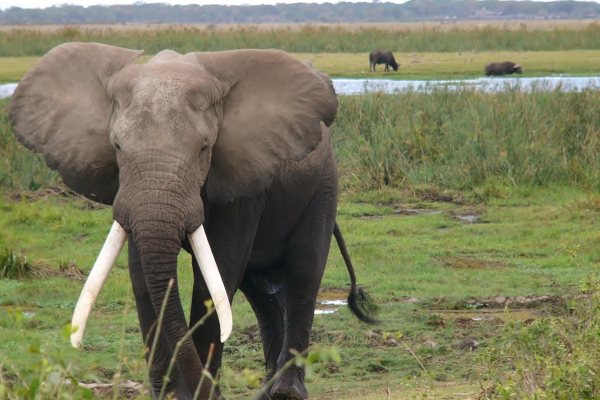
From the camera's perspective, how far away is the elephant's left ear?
4359mm

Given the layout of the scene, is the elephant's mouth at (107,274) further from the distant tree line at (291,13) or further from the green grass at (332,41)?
the distant tree line at (291,13)

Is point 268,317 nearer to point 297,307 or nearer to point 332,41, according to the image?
point 297,307

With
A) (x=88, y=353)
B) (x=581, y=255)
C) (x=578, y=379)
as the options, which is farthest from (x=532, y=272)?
(x=578, y=379)

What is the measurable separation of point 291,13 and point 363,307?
151m

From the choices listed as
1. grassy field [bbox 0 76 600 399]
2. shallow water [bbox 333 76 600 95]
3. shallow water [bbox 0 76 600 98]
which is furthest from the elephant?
shallow water [bbox 333 76 600 95]

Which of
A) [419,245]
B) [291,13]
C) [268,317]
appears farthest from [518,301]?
[291,13]

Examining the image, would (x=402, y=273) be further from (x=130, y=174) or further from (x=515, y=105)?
(x=515, y=105)

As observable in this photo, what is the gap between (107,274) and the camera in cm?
386

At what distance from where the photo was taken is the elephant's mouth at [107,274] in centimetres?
366

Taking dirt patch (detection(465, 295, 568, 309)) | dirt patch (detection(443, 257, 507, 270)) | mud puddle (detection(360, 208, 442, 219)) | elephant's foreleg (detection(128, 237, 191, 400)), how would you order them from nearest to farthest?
elephant's foreleg (detection(128, 237, 191, 400)) → dirt patch (detection(465, 295, 568, 309)) → dirt patch (detection(443, 257, 507, 270)) → mud puddle (detection(360, 208, 442, 219))

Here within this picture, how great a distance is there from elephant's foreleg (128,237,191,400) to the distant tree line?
449ft

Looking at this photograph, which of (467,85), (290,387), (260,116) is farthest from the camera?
(467,85)

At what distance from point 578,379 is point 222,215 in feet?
6.11

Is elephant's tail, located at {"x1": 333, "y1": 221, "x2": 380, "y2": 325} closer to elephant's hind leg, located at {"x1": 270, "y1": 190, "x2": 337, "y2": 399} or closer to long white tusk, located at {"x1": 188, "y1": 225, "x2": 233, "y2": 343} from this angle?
elephant's hind leg, located at {"x1": 270, "y1": 190, "x2": 337, "y2": 399}
